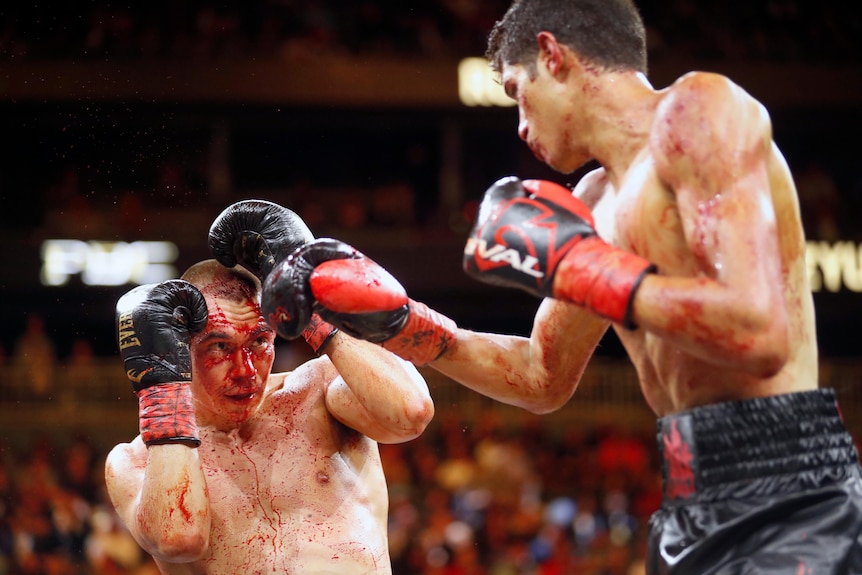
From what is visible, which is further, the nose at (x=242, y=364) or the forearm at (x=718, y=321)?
the nose at (x=242, y=364)

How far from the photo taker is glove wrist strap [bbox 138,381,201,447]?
258 cm

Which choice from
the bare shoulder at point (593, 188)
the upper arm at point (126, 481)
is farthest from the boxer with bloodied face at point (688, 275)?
the upper arm at point (126, 481)

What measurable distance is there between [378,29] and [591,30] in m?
11.3

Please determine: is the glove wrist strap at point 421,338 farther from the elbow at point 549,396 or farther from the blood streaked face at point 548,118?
the blood streaked face at point 548,118

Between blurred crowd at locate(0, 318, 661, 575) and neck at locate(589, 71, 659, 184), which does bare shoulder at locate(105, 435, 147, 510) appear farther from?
blurred crowd at locate(0, 318, 661, 575)

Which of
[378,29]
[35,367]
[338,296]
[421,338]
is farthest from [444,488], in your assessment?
[338,296]

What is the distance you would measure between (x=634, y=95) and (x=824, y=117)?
1227 cm

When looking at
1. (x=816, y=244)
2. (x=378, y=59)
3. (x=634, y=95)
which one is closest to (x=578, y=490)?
(x=816, y=244)

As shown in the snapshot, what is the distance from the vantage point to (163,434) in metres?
2.57

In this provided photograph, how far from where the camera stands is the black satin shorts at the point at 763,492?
1.85m

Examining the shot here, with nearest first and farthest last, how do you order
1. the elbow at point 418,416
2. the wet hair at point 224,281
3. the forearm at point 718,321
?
the forearm at point 718,321, the elbow at point 418,416, the wet hair at point 224,281

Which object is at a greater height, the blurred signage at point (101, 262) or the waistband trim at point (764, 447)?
the waistband trim at point (764, 447)

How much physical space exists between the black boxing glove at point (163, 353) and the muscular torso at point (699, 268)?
1.16 metres

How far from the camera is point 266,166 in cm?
1356
